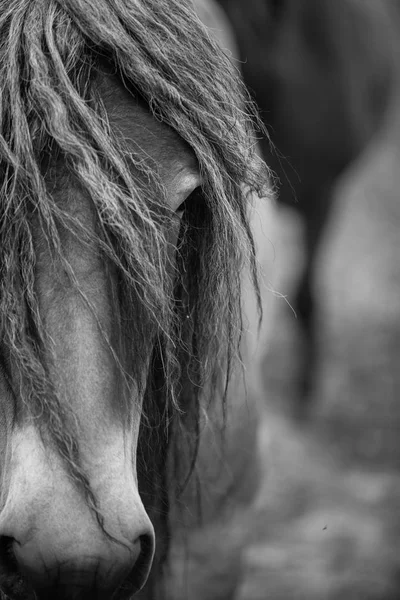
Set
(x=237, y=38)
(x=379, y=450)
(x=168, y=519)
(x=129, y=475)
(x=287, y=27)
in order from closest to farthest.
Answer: (x=129, y=475) → (x=168, y=519) → (x=237, y=38) → (x=287, y=27) → (x=379, y=450)

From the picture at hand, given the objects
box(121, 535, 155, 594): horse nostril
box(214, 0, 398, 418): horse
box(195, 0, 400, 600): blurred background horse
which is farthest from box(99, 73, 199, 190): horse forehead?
box(214, 0, 398, 418): horse

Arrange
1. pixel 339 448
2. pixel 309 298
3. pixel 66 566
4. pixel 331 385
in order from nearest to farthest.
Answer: pixel 66 566 < pixel 339 448 < pixel 309 298 < pixel 331 385

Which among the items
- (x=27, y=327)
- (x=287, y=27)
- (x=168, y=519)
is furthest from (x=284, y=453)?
(x=27, y=327)

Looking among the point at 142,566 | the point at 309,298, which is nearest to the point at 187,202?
the point at 142,566

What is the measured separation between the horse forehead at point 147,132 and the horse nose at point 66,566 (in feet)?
1.62

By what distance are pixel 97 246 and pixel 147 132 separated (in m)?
0.19

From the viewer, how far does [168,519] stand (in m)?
1.48

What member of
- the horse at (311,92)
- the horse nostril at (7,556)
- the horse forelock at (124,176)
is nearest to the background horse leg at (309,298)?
the horse at (311,92)

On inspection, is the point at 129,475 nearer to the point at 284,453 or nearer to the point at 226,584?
the point at 226,584

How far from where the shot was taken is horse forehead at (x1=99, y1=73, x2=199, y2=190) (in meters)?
1.12

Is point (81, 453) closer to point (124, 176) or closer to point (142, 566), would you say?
point (142, 566)

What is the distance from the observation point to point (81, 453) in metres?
0.99

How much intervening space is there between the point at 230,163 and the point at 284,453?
2535mm

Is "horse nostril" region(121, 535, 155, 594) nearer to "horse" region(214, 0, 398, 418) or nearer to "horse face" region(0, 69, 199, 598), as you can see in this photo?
"horse face" region(0, 69, 199, 598)
